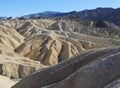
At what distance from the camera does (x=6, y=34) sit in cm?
7075

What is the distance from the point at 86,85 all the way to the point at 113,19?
15323cm

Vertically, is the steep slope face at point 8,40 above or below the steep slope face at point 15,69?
below

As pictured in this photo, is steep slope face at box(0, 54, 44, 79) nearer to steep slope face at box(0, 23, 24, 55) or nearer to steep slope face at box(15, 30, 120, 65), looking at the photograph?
steep slope face at box(15, 30, 120, 65)

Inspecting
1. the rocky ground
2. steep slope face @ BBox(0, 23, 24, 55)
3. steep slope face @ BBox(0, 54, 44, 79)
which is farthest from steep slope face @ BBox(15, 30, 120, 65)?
steep slope face @ BBox(0, 54, 44, 79)

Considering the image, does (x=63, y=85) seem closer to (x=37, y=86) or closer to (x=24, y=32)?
(x=37, y=86)

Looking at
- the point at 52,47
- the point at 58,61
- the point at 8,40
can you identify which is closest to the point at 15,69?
the point at 58,61

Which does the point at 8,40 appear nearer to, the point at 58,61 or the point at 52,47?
the point at 52,47

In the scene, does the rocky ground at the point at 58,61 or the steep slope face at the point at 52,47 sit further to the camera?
the steep slope face at the point at 52,47

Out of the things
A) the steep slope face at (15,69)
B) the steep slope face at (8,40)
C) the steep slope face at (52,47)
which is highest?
the steep slope face at (15,69)

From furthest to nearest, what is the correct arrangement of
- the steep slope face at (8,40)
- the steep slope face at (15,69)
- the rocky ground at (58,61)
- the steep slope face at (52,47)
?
1. the steep slope face at (8,40)
2. the steep slope face at (52,47)
3. the steep slope face at (15,69)
4. the rocky ground at (58,61)

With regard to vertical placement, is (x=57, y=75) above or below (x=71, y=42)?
above

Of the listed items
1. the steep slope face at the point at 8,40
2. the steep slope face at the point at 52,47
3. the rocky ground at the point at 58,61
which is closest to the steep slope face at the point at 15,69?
the rocky ground at the point at 58,61

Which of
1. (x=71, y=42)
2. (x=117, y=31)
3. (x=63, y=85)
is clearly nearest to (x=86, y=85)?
(x=63, y=85)

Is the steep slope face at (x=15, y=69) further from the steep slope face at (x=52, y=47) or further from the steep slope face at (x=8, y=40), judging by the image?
the steep slope face at (x=8, y=40)
